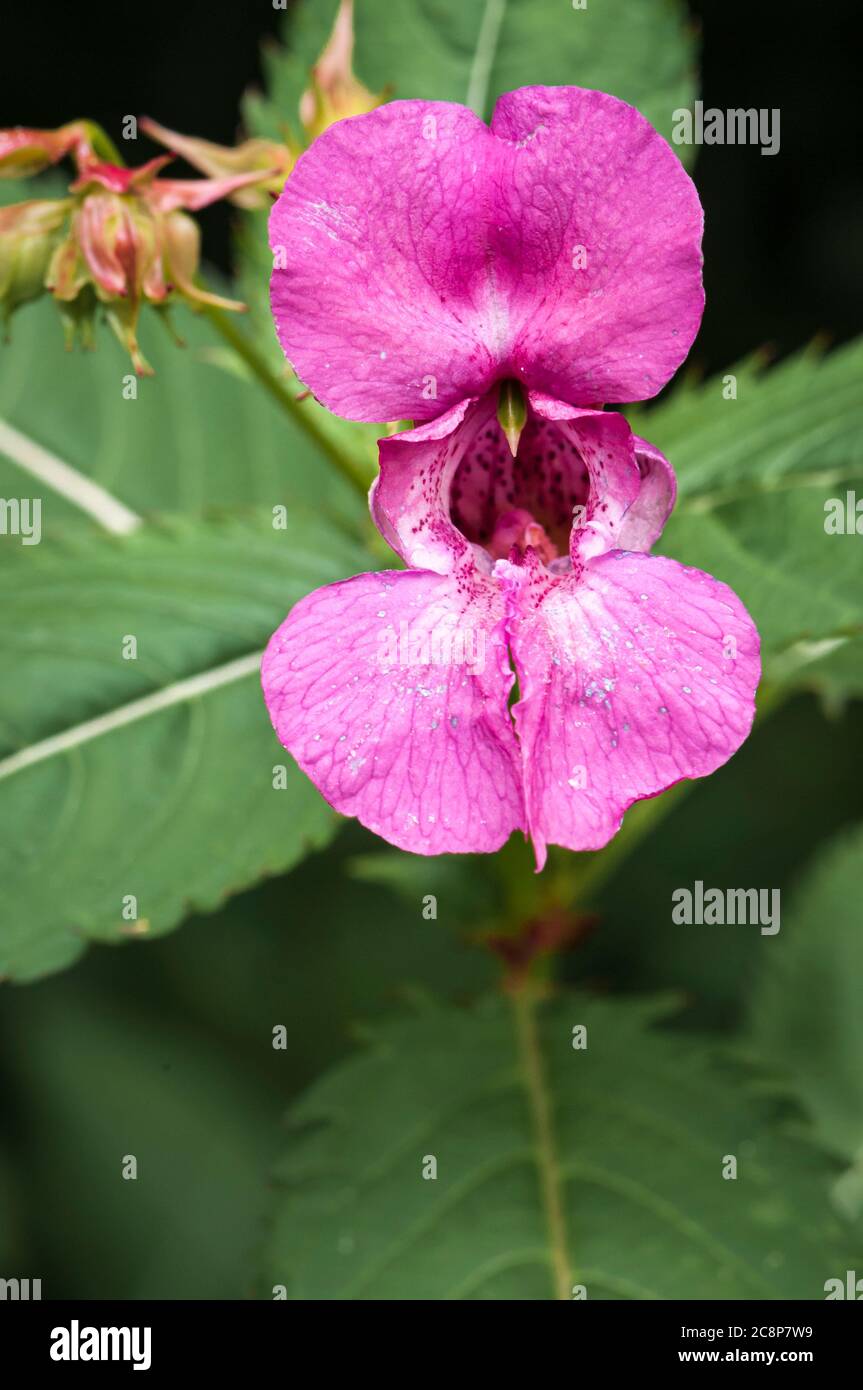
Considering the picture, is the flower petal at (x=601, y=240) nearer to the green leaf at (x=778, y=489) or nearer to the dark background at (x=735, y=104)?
the green leaf at (x=778, y=489)

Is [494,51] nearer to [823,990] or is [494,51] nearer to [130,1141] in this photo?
[823,990]

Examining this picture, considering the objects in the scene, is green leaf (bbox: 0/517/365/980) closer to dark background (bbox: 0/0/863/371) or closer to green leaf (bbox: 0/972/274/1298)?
green leaf (bbox: 0/972/274/1298)

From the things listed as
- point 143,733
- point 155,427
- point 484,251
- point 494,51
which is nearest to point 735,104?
point 494,51

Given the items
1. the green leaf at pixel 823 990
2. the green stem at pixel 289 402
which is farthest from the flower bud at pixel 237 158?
the green leaf at pixel 823 990

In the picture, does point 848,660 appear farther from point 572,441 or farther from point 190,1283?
point 190,1283

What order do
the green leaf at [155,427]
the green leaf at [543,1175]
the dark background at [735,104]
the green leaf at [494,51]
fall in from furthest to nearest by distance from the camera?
the dark background at [735,104] → the green leaf at [155,427] → the green leaf at [494,51] → the green leaf at [543,1175]
